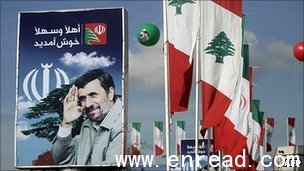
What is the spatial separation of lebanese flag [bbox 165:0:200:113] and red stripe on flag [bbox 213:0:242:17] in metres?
0.74

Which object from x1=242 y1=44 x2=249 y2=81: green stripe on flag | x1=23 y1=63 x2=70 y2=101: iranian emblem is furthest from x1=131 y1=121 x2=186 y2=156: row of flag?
x1=23 y1=63 x2=70 y2=101: iranian emblem

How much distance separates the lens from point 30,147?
20.0 meters

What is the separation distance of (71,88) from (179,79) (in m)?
6.92

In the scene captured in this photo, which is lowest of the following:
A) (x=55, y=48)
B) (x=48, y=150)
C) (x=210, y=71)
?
(x=48, y=150)

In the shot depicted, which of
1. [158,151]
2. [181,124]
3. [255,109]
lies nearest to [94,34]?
[255,109]

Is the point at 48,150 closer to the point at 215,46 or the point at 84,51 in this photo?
the point at 84,51

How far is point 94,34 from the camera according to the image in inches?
774

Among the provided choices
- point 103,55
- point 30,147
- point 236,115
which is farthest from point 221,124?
point 30,147

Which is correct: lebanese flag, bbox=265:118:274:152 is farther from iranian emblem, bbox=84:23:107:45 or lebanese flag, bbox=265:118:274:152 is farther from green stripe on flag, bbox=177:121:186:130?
iranian emblem, bbox=84:23:107:45

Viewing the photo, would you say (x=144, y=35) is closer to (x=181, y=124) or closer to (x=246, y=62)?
(x=246, y=62)

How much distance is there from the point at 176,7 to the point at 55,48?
6.62 meters

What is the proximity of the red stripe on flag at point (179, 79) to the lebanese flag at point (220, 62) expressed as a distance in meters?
0.70

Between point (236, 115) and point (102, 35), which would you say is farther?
point (102, 35)

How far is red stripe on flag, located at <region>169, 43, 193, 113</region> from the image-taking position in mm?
13711
